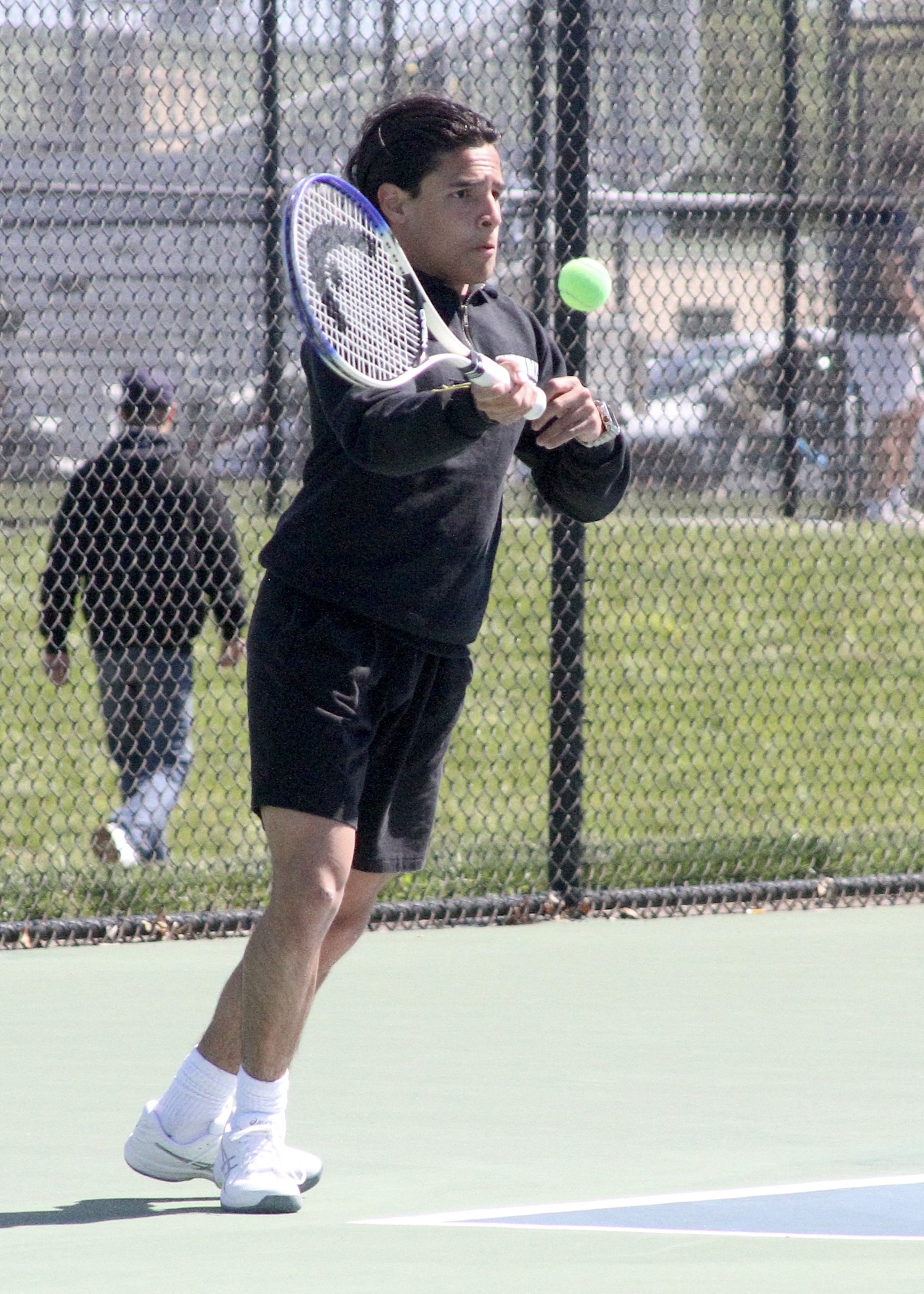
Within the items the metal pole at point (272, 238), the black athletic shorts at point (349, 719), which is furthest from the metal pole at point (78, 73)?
the black athletic shorts at point (349, 719)

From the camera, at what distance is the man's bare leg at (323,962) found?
3.65m

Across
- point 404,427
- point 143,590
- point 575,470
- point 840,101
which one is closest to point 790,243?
point 840,101

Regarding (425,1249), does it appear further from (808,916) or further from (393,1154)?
(808,916)

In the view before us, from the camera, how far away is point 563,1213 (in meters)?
3.49

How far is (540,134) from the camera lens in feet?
21.3

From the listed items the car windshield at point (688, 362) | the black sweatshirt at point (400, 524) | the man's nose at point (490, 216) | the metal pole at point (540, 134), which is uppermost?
the metal pole at point (540, 134)

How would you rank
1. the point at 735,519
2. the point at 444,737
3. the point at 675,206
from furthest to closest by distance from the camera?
the point at 735,519
the point at 675,206
the point at 444,737

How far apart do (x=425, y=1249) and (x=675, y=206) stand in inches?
193

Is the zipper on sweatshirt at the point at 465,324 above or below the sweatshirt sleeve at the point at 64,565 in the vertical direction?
above

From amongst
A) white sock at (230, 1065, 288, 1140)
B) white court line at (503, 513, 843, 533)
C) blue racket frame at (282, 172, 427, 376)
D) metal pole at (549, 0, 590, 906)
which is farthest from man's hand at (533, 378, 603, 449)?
white court line at (503, 513, 843, 533)

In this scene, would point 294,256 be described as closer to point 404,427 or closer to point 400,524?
point 404,427

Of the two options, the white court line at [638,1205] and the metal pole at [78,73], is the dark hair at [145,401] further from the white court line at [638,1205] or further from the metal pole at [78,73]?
the white court line at [638,1205]

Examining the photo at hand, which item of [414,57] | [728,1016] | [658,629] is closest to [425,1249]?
[728,1016]

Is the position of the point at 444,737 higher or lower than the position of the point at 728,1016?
higher
